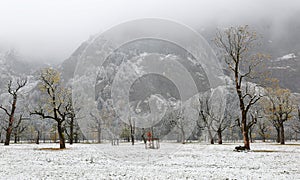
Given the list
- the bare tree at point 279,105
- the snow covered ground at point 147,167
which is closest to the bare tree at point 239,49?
the snow covered ground at point 147,167

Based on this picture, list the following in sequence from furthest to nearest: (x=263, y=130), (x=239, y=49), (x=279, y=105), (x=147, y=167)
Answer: (x=263, y=130) < (x=279, y=105) < (x=239, y=49) < (x=147, y=167)

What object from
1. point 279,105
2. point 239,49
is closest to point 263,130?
point 279,105

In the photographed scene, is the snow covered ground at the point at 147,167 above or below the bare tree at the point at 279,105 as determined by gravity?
below

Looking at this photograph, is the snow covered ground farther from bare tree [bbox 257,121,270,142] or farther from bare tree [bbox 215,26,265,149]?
bare tree [bbox 257,121,270,142]

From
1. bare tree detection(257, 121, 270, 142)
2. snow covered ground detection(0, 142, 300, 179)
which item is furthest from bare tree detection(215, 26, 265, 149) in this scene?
bare tree detection(257, 121, 270, 142)

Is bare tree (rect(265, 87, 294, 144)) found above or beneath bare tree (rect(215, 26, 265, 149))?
beneath

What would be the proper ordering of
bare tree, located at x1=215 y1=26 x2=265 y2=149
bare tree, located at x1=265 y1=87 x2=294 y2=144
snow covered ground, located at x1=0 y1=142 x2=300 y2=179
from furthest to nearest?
bare tree, located at x1=265 y1=87 x2=294 y2=144 → bare tree, located at x1=215 y1=26 x2=265 y2=149 → snow covered ground, located at x1=0 y1=142 x2=300 y2=179

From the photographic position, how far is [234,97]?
155375 millimetres

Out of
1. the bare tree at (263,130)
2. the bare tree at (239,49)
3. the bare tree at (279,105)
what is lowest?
the bare tree at (263,130)

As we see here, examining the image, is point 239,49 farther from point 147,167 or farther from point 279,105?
point 279,105

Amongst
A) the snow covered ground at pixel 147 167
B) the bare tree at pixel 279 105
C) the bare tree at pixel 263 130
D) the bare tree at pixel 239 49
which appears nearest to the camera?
the snow covered ground at pixel 147 167

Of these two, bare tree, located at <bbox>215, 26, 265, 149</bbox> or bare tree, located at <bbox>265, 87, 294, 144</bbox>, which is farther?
bare tree, located at <bbox>265, 87, 294, 144</bbox>

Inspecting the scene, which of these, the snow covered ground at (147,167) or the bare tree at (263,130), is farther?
the bare tree at (263,130)

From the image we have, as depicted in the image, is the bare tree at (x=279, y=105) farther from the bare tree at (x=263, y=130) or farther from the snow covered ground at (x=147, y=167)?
the snow covered ground at (x=147, y=167)
